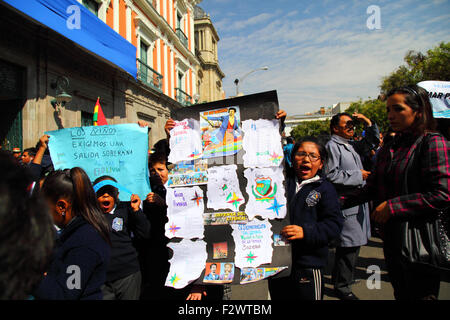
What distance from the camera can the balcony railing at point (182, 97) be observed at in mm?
18922

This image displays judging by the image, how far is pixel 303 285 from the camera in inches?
70.4

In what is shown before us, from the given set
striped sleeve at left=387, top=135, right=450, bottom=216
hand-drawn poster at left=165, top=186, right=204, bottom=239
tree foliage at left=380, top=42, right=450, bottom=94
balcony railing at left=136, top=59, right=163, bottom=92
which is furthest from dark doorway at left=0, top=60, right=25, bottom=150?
tree foliage at left=380, top=42, right=450, bottom=94

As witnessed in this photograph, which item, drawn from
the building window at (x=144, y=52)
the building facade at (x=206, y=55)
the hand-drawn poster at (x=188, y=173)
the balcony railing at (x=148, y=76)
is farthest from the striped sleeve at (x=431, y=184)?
the building facade at (x=206, y=55)

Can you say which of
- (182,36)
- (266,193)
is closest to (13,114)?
(266,193)

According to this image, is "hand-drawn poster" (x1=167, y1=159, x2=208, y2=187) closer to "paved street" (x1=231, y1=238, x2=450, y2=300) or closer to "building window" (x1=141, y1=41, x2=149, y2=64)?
"paved street" (x1=231, y1=238, x2=450, y2=300)

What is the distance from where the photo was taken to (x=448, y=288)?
3156 millimetres

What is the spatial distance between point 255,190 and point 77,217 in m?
1.16

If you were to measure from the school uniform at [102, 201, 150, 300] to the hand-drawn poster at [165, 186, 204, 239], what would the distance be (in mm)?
489

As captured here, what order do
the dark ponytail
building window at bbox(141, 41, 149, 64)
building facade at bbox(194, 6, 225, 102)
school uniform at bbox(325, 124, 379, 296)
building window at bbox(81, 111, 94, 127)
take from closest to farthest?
the dark ponytail < school uniform at bbox(325, 124, 379, 296) < building window at bbox(81, 111, 94, 127) < building window at bbox(141, 41, 149, 64) < building facade at bbox(194, 6, 225, 102)

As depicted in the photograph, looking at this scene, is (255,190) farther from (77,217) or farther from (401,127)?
(77,217)

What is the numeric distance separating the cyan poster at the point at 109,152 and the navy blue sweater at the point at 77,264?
3.87ft

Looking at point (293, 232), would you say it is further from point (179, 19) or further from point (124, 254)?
point (179, 19)

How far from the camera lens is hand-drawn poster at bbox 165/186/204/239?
202cm
